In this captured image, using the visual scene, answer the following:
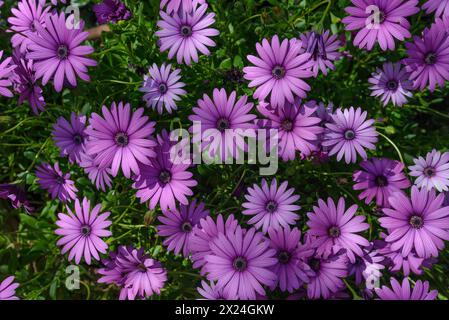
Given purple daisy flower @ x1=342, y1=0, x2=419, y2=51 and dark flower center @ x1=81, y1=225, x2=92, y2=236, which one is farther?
dark flower center @ x1=81, y1=225, x2=92, y2=236

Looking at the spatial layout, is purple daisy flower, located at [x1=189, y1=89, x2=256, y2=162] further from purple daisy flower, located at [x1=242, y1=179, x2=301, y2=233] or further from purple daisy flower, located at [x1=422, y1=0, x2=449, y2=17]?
purple daisy flower, located at [x1=422, y1=0, x2=449, y2=17]

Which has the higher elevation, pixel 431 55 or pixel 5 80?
pixel 431 55

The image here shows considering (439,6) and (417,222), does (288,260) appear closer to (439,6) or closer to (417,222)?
(417,222)

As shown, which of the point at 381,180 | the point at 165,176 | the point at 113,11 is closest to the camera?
the point at 165,176

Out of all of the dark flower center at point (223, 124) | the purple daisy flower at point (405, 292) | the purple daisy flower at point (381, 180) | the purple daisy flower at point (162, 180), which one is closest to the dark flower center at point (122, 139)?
the purple daisy flower at point (162, 180)

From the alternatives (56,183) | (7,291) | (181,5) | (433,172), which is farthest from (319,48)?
(7,291)

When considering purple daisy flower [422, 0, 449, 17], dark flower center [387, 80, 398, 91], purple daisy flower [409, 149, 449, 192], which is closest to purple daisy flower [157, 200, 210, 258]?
purple daisy flower [409, 149, 449, 192]

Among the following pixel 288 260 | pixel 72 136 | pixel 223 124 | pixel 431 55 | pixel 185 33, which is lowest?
pixel 288 260
